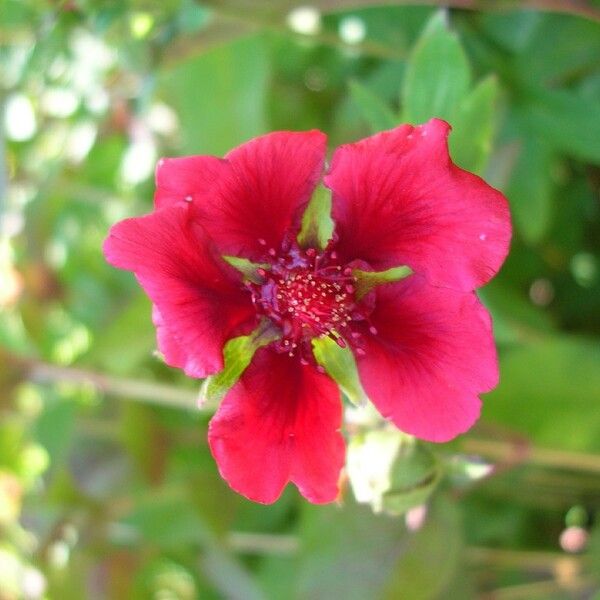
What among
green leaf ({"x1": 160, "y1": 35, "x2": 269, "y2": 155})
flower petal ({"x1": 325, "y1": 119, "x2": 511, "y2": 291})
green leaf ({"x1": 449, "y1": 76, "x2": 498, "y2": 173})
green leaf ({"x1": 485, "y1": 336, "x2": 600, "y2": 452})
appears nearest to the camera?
flower petal ({"x1": 325, "y1": 119, "x2": 511, "y2": 291})

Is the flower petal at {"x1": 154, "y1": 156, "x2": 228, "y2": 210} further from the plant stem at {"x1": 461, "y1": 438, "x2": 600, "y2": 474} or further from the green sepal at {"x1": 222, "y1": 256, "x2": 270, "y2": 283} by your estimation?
the plant stem at {"x1": 461, "y1": 438, "x2": 600, "y2": 474}

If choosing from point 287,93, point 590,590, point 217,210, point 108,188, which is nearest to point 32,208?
point 108,188

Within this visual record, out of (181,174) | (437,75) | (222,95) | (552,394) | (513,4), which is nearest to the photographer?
(181,174)

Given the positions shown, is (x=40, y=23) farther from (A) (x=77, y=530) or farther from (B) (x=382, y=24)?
(A) (x=77, y=530)

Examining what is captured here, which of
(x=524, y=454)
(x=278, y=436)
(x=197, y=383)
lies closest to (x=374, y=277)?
(x=278, y=436)

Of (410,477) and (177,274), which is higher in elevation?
(177,274)

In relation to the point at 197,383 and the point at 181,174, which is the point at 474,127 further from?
the point at 197,383

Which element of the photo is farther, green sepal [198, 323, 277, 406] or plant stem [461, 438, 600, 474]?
plant stem [461, 438, 600, 474]

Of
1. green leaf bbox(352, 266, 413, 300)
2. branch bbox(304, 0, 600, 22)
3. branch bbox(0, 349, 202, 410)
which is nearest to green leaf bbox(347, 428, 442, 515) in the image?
green leaf bbox(352, 266, 413, 300)
